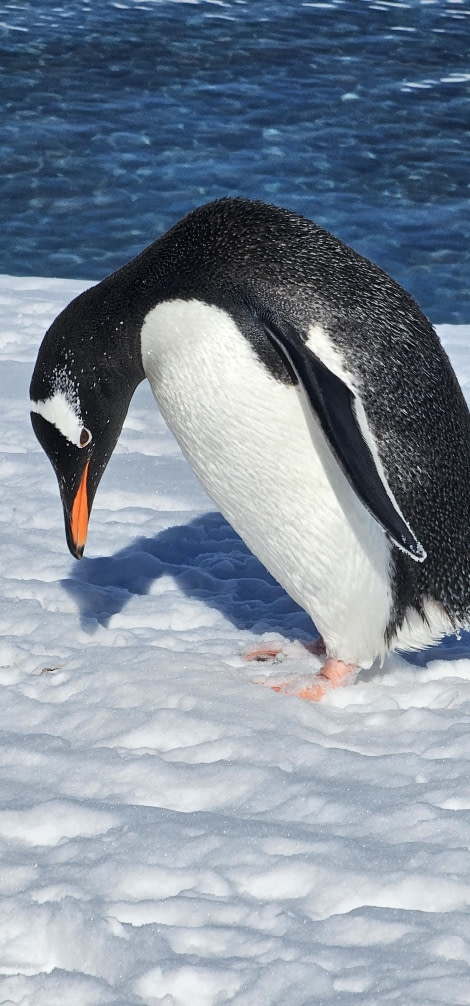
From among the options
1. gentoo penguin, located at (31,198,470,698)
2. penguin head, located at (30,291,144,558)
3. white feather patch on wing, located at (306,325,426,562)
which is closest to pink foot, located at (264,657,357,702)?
gentoo penguin, located at (31,198,470,698)

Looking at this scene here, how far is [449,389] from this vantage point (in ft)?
8.67

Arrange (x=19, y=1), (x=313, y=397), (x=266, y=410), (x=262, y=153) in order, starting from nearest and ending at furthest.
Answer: (x=313, y=397) → (x=266, y=410) → (x=262, y=153) → (x=19, y=1)

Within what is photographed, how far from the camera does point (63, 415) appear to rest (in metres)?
2.76

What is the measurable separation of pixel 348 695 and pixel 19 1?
1055 centimetres

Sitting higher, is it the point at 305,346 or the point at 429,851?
the point at 305,346

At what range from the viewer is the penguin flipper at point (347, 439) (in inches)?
92.5

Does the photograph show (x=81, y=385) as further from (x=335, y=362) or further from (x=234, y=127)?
(x=234, y=127)

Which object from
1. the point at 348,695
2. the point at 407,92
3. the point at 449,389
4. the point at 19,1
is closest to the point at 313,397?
the point at 449,389

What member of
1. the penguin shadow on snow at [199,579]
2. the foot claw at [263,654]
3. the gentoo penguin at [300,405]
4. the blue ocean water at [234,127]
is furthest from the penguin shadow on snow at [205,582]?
the blue ocean water at [234,127]

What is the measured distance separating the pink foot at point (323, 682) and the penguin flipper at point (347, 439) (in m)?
0.52

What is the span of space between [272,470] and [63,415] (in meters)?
0.50

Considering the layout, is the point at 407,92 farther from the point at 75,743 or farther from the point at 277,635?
the point at 75,743

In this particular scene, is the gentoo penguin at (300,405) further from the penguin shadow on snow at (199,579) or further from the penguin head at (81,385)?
the penguin shadow on snow at (199,579)

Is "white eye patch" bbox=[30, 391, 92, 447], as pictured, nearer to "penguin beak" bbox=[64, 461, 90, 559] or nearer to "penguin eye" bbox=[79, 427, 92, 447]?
"penguin eye" bbox=[79, 427, 92, 447]
